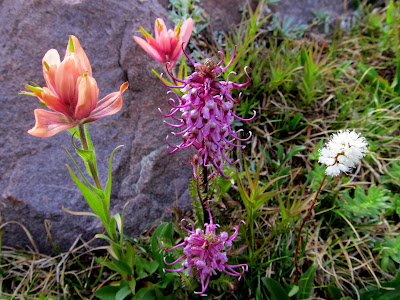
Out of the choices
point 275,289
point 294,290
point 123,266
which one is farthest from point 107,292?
point 294,290

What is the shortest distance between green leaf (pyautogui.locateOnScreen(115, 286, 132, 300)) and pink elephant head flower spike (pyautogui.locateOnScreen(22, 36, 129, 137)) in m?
1.11

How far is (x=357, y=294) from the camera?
2111 millimetres

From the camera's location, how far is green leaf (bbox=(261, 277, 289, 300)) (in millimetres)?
2027

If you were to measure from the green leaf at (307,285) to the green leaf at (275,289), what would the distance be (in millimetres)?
142

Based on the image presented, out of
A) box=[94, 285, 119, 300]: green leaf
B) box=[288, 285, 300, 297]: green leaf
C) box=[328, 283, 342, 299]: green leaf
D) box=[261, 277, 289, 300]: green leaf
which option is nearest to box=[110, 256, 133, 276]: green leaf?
box=[94, 285, 119, 300]: green leaf

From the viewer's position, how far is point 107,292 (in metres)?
2.15

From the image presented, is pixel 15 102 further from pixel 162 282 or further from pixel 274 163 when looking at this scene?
pixel 274 163

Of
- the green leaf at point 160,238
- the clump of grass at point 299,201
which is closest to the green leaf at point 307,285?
the clump of grass at point 299,201

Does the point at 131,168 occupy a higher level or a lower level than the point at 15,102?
lower

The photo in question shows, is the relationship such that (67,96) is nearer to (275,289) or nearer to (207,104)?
(207,104)

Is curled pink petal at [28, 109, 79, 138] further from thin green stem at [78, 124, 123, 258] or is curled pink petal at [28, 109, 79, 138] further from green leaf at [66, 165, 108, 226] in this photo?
green leaf at [66, 165, 108, 226]

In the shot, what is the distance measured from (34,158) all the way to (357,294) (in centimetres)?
244

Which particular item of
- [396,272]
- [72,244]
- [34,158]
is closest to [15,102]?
[34,158]

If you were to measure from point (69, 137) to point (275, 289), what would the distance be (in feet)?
6.01
